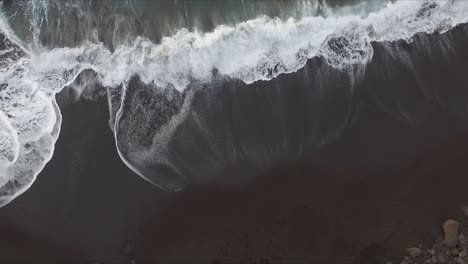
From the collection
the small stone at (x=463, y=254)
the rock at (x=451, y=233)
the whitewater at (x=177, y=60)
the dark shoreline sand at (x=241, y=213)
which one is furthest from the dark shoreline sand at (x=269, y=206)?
the whitewater at (x=177, y=60)

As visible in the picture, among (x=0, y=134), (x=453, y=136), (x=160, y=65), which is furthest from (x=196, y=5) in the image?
(x=453, y=136)

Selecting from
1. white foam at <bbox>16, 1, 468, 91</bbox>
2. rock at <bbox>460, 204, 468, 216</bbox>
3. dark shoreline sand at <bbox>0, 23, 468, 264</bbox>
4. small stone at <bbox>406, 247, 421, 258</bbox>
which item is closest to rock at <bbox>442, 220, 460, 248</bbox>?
dark shoreline sand at <bbox>0, 23, 468, 264</bbox>

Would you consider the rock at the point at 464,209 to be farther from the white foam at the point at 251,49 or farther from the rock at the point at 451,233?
the white foam at the point at 251,49

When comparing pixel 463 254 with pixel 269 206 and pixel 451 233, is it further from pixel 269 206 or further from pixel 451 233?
pixel 269 206

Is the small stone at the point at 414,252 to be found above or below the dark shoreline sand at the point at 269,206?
below

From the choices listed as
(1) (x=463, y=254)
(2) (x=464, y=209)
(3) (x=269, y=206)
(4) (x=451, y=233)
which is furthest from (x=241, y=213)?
(2) (x=464, y=209)

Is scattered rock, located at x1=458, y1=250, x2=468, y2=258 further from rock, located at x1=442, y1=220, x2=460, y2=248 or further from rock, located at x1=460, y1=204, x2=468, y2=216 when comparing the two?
rock, located at x1=460, y1=204, x2=468, y2=216

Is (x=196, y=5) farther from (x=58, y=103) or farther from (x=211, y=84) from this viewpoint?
(x=58, y=103)
